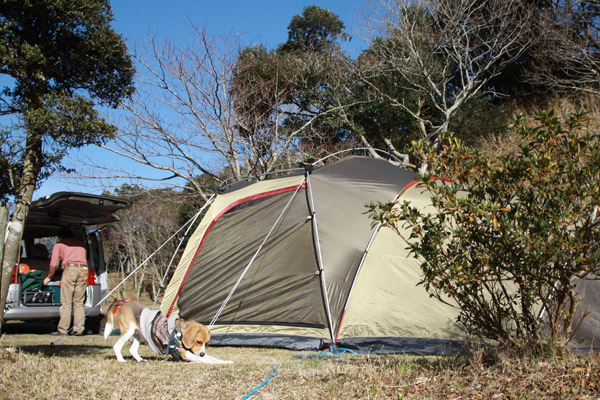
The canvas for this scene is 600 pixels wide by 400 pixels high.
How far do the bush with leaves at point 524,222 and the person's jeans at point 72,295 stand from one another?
568 cm

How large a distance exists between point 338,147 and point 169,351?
41.9ft

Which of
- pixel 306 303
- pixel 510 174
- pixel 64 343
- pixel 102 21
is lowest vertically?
pixel 64 343

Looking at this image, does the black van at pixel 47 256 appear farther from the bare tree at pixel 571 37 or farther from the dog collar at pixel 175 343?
the bare tree at pixel 571 37

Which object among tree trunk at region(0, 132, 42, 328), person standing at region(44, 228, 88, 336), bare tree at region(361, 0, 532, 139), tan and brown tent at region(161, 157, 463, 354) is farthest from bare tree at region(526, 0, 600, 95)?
tree trunk at region(0, 132, 42, 328)

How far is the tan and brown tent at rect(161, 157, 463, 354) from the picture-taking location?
573cm

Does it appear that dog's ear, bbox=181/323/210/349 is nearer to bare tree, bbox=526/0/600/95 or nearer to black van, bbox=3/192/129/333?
black van, bbox=3/192/129/333

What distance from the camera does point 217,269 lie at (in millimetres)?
6719

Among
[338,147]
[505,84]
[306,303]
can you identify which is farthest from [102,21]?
[505,84]

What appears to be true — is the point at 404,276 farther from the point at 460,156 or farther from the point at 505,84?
the point at 505,84

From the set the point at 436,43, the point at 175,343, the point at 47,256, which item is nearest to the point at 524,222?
the point at 175,343

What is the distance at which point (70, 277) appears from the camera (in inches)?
299

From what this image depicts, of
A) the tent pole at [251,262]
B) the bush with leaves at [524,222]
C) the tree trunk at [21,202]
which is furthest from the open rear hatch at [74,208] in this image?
the bush with leaves at [524,222]

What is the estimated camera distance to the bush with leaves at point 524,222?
3.26m

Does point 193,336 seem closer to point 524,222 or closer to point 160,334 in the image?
point 160,334
